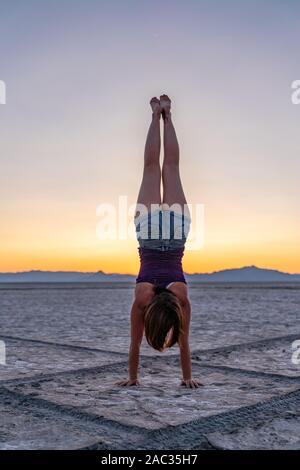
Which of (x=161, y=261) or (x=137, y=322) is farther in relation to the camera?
(x=161, y=261)

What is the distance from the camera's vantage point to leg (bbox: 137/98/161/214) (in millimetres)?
5008

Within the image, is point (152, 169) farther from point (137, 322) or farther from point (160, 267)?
point (137, 322)

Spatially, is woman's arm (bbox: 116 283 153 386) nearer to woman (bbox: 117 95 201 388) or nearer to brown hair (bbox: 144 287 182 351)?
woman (bbox: 117 95 201 388)

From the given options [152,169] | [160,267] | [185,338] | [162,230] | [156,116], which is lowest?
[185,338]

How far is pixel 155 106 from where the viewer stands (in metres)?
5.50

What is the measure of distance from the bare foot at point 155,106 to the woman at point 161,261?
0.12 m

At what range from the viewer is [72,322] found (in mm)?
11859

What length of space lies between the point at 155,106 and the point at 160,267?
1.74m

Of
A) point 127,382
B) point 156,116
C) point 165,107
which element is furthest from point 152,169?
point 127,382

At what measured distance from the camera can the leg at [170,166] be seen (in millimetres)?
5094

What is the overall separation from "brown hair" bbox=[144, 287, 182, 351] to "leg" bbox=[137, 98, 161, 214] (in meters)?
1.03

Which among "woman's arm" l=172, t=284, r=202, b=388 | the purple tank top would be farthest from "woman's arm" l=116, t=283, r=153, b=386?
"woman's arm" l=172, t=284, r=202, b=388

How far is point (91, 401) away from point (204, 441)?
1295mm

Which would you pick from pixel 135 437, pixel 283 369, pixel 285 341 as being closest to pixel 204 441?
pixel 135 437
